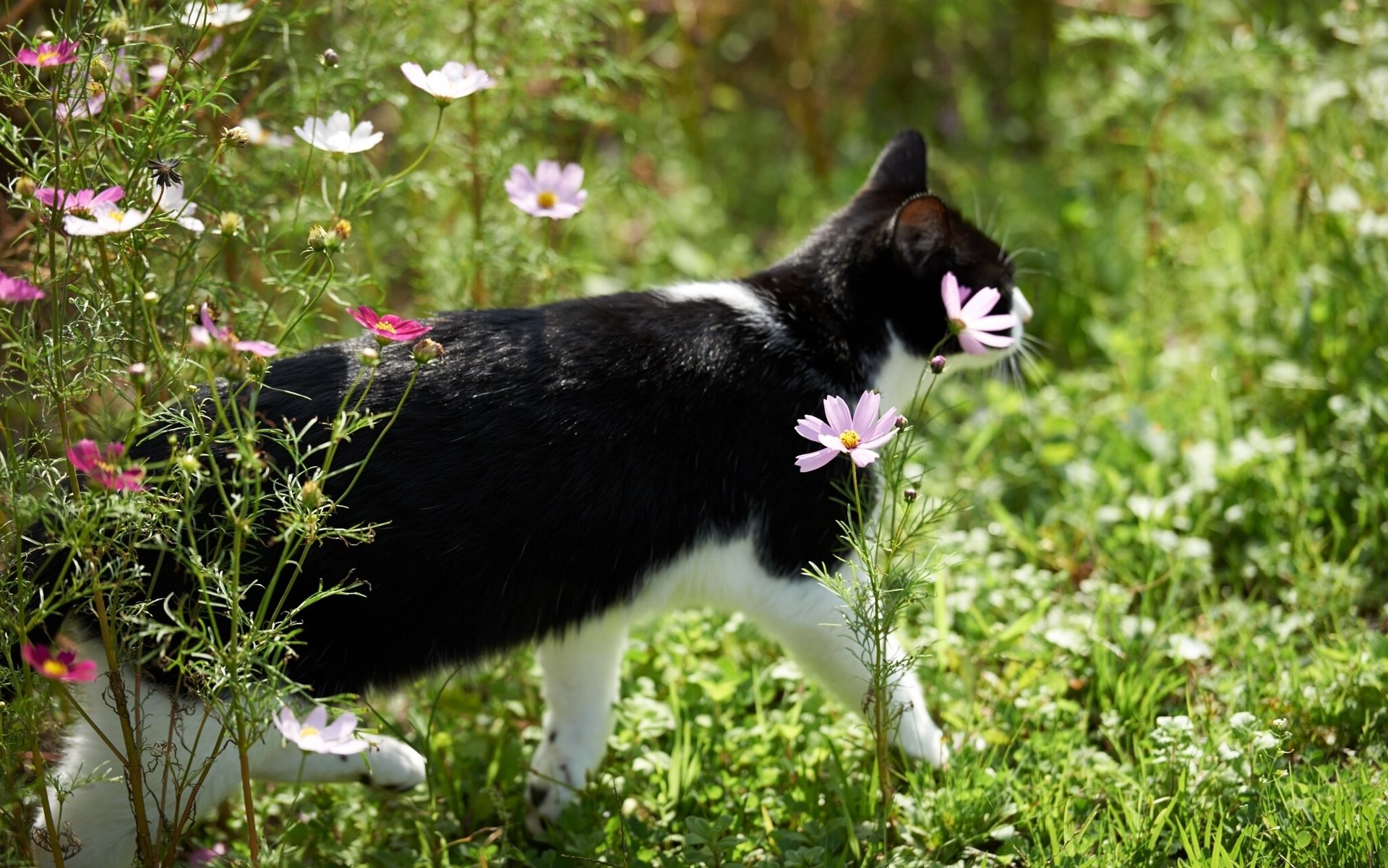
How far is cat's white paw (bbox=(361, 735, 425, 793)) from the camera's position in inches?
91.2

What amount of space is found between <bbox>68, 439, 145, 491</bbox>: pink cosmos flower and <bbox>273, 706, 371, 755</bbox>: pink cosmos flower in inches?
14.1

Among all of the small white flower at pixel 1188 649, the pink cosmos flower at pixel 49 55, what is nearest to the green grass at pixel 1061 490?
the small white flower at pixel 1188 649

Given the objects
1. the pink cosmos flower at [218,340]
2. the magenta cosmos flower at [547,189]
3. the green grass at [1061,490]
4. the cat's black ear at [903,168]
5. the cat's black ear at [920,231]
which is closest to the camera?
the pink cosmos flower at [218,340]

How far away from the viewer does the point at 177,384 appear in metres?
2.00

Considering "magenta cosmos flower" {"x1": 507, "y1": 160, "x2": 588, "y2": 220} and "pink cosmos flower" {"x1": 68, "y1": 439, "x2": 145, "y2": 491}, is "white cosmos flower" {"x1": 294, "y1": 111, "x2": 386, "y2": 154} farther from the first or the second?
"pink cosmos flower" {"x1": 68, "y1": 439, "x2": 145, "y2": 491}

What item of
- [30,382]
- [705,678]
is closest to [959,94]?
[705,678]

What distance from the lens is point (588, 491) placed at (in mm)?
2088

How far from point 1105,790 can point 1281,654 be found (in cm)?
60

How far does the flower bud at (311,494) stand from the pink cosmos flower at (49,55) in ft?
2.24

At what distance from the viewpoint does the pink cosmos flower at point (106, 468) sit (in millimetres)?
1526

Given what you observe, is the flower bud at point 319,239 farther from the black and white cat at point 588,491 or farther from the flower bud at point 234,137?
the black and white cat at point 588,491

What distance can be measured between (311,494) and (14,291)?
46 centimetres

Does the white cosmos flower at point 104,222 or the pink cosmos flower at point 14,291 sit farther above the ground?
the white cosmos flower at point 104,222

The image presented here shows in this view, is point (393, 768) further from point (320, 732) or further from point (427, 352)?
point (427, 352)
